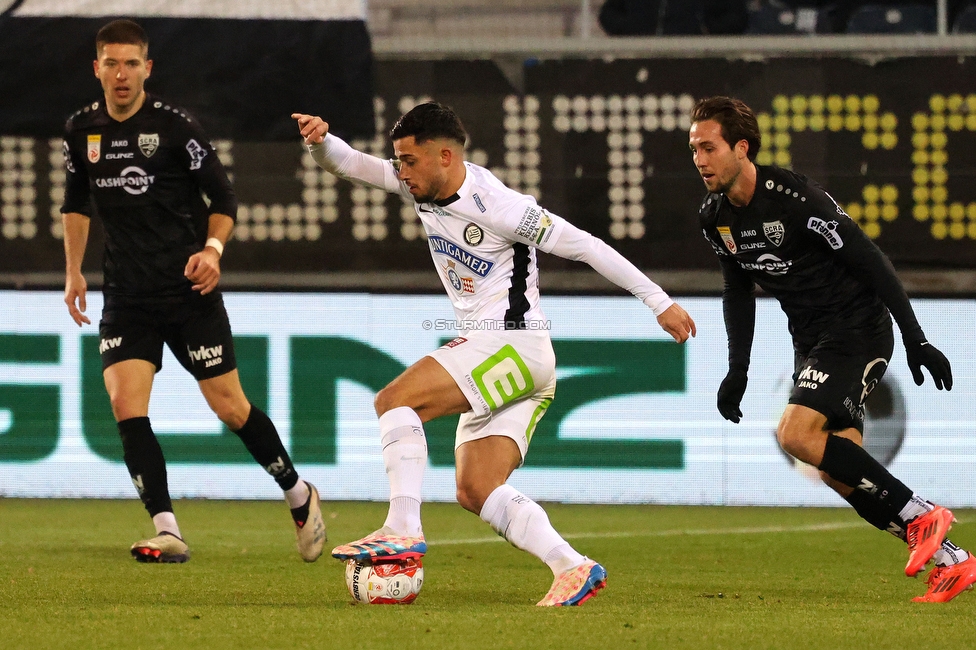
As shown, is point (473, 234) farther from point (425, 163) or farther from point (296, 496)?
point (296, 496)

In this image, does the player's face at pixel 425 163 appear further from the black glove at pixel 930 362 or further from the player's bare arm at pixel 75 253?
the player's bare arm at pixel 75 253


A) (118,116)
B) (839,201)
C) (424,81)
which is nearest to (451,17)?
(424,81)

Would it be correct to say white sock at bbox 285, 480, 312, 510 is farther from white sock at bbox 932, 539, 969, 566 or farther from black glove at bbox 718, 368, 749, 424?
white sock at bbox 932, 539, 969, 566

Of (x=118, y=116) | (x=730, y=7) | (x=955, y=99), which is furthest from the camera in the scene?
(x=730, y=7)

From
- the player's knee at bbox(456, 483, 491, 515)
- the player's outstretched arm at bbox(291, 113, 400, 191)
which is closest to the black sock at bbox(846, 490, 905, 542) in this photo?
the player's knee at bbox(456, 483, 491, 515)

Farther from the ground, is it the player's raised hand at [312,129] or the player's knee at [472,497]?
the player's raised hand at [312,129]

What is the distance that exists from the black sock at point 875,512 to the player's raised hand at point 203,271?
250 centimetres

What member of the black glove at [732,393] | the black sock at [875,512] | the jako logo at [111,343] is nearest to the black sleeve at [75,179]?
the jako logo at [111,343]

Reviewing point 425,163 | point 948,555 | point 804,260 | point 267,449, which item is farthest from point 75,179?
point 948,555

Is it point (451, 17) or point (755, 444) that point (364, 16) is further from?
point (755, 444)

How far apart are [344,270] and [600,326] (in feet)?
4.97

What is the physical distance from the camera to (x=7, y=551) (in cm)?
628

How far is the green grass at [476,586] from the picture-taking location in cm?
397

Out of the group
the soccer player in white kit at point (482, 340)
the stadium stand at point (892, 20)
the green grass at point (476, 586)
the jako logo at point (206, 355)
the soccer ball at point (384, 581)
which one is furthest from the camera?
the stadium stand at point (892, 20)
